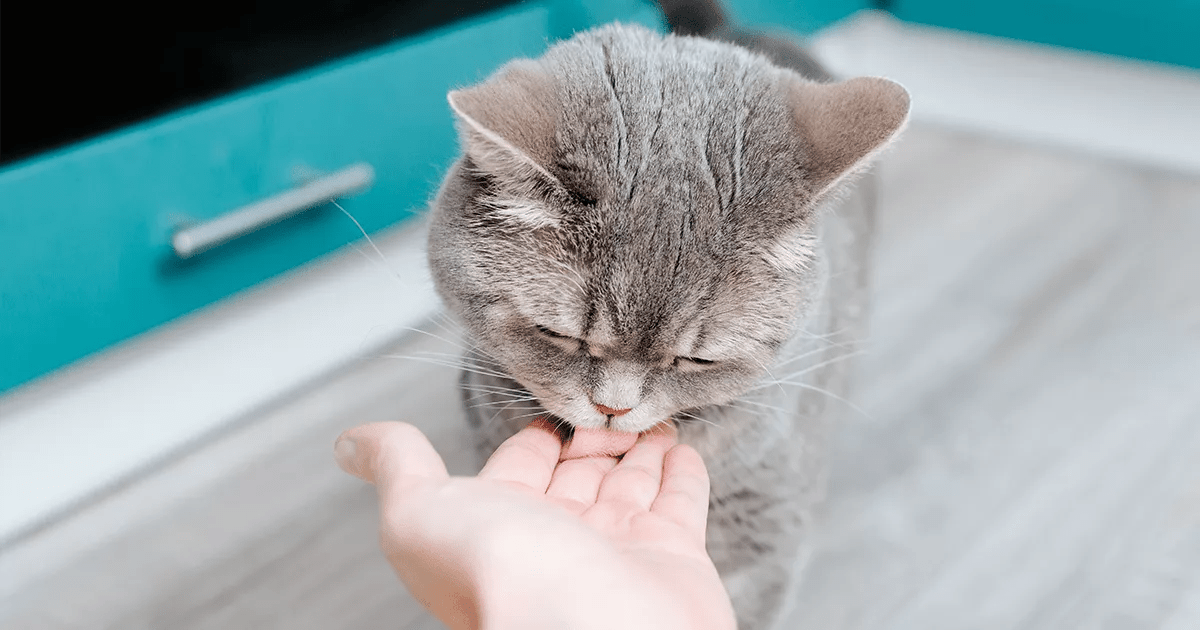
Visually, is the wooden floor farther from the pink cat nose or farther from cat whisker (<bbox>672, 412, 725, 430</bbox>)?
the pink cat nose

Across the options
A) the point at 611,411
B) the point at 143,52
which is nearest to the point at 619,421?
the point at 611,411

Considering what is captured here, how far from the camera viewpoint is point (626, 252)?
82cm

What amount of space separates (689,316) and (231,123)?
941 millimetres

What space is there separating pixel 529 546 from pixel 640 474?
0.27 metres

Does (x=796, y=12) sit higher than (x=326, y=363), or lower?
higher

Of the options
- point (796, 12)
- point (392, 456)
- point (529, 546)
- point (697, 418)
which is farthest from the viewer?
point (796, 12)

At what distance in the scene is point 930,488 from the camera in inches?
59.7

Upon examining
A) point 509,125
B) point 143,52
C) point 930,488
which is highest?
point 509,125

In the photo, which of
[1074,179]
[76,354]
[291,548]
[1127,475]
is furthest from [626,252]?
[1074,179]

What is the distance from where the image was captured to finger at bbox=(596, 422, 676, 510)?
0.92m

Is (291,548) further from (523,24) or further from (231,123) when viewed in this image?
(523,24)

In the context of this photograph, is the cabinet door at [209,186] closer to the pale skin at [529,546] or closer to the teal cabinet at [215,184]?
the teal cabinet at [215,184]

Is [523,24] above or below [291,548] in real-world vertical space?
above

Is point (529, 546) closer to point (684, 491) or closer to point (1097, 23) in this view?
point (684, 491)
